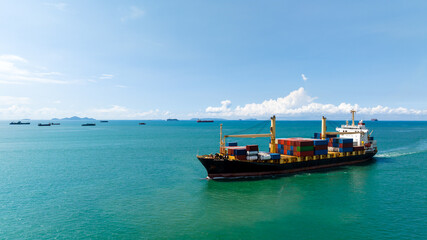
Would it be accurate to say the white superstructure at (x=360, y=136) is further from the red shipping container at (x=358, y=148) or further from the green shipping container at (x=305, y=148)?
the green shipping container at (x=305, y=148)

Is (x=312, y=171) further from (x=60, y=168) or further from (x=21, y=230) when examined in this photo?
(x=60, y=168)

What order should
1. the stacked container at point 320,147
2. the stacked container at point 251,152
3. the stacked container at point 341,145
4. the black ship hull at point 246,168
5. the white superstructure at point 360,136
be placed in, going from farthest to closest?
the white superstructure at point 360,136, the stacked container at point 341,145, the stacked container at point 320,147, the stacked container at point 251,152, the black ship hull at point 246,168

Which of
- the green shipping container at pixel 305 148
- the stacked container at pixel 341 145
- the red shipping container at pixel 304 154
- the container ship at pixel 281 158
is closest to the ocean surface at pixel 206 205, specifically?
the container ship at pixel 281 158

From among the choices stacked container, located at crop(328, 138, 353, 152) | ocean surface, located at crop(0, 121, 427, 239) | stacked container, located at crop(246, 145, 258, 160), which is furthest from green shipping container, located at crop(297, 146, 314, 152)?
stacked container, located at crop(328, 138, 353, 152)

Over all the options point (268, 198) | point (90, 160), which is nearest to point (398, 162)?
point (268, 198)

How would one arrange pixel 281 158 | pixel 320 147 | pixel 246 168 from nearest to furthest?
pixel 246 168 < pixel 281 158 < pixel 320 147

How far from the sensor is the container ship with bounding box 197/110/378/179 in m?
42.1

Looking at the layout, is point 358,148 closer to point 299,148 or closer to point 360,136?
point 360,136

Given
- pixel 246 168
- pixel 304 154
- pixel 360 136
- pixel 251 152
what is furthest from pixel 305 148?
pixel 360 136

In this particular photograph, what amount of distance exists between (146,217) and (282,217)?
1594cm

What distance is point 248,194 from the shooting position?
34.0m

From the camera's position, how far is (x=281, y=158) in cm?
4688

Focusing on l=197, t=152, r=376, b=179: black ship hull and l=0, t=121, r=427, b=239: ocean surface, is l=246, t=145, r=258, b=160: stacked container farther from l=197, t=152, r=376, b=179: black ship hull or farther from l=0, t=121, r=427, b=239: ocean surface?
l=0, t=121, r=427, b=239: ocean surface

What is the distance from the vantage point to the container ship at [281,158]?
42.1 metres
